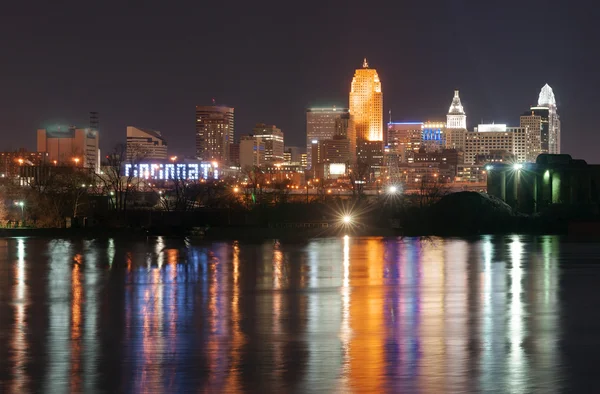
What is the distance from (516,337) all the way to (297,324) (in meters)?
4.29

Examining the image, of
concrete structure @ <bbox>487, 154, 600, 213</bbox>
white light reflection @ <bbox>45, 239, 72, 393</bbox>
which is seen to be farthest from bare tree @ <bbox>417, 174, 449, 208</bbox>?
white light reflection @ <bbox>45, 239, 72, 393</bbox>

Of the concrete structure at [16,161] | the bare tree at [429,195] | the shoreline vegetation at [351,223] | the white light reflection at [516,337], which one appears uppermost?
the concrete structure at [16,161]

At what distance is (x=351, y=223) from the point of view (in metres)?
54.3

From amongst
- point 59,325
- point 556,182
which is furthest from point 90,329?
point 556,182

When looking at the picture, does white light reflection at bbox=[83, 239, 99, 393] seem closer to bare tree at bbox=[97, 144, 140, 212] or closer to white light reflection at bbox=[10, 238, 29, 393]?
white light reflection at bbox=[10, 238, 29, 393]

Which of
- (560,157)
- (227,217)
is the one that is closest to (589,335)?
(227,217)

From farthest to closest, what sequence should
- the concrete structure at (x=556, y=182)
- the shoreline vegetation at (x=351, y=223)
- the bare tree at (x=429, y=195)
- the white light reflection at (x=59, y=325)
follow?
the concrete structure at (x=556, y=182)
the bare tree at (x=429, y=195)
the shoreline vegetation at (x=351, y=223)
the white light reflection at (x=59, y=325)

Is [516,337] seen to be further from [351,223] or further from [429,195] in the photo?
[429,195]

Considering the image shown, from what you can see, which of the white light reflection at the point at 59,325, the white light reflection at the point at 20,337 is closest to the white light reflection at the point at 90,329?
the white light reflection at the point at 59,325

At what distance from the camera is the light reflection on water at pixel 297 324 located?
12289mm

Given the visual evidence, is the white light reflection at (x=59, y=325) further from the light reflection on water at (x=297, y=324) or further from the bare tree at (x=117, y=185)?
the bare tree at (x=117, y=185)

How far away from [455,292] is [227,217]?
128ft

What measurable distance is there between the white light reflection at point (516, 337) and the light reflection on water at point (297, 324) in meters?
0.03

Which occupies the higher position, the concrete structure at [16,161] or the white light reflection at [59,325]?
the concrete structure at [16,161]
